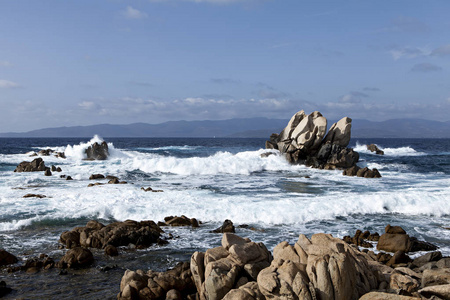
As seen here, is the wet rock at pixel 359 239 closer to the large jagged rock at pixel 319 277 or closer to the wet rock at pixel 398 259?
the wet rock at pixel 398 259

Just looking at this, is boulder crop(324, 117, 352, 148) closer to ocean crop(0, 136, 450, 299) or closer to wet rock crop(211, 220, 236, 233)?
ocean crop(0, 136, 450, 299)

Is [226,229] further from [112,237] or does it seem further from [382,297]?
[382,297]

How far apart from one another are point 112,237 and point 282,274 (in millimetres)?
8287

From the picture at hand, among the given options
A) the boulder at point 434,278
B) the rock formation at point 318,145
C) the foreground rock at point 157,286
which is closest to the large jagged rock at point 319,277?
the boulder at point 434,278

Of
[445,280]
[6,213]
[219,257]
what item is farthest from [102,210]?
[445,280]

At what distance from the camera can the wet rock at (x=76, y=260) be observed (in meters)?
12.0

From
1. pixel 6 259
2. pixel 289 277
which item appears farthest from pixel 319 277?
pixel 6 259

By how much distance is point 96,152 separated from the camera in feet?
177

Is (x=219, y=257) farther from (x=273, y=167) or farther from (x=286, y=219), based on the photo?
(x=273, y=167)

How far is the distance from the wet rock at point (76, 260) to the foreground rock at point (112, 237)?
1.55 meters

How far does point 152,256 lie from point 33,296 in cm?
420

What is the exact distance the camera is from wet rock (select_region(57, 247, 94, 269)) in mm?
12039

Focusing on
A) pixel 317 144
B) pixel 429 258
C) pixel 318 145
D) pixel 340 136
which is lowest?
pixel 429 258

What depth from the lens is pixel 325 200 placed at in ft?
73.0
